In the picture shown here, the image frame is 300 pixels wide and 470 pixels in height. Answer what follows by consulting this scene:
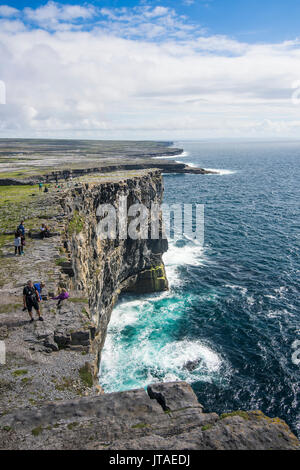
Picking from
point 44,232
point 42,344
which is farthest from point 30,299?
point 44,232

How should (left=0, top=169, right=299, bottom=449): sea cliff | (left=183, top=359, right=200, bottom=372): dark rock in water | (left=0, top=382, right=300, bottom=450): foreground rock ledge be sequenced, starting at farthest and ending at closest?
1. (left=183, top=359, right=200, bottom=372): dark rock in water
2. (left=0, top=169, right=299, bottom=449): sea cliff
3. (left=0, top=382, right=300, bottom=450): foreground rock ledge

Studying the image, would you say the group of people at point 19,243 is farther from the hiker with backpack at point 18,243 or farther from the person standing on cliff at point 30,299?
the person standing on cliff at point 30,299

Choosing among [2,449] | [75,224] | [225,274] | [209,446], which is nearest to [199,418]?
[209,446]

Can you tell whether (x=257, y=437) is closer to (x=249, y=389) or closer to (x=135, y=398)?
(x=135, y=398)

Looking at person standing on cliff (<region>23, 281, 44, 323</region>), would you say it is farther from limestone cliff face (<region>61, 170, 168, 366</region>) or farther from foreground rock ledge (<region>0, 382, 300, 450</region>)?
limestone cliff face (<region>61, 170, 168, 366</region>)

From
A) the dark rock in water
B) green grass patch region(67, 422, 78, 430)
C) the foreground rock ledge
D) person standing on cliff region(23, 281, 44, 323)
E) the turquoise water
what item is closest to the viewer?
the foreground rock ledge

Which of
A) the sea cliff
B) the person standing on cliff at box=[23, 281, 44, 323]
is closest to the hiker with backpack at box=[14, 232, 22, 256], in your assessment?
the sea cliff

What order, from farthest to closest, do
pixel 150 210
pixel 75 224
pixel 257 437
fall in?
pixel 150 210
pixel 75 224
pixel 257 437
